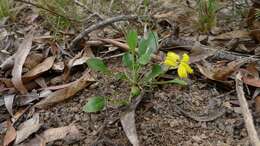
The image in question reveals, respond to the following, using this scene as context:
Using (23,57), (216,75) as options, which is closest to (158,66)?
(216,75)

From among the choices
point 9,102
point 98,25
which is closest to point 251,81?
point 98,25

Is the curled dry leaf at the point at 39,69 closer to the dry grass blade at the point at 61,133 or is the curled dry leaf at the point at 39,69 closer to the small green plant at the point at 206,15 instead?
the dry grass blade at the point at 61,133

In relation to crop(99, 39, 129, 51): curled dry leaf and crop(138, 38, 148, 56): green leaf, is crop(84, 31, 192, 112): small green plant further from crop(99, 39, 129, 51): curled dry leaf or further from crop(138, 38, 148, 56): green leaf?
crop(99, 39, 129, 51): curled dry leaf

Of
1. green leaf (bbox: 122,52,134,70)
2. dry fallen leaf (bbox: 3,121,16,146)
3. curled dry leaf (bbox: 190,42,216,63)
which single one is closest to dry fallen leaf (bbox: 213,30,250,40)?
curled dry leaf (bbox: 190,42,216,63)

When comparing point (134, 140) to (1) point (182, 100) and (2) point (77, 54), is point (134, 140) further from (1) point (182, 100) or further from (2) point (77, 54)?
(2) point (77, 54)

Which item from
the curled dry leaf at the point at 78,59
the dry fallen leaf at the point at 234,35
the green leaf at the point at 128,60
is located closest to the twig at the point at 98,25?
the curled dry leaf at the point at 78,59

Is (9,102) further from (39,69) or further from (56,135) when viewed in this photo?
(56,135)
